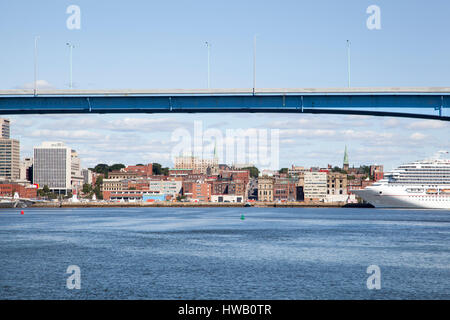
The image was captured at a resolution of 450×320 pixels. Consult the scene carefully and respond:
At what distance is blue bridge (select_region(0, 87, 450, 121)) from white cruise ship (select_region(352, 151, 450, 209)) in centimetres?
9175

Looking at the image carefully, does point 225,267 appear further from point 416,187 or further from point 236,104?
point 416,187

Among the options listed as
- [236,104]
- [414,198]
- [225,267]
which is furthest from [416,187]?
[225,267]

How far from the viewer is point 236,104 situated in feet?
186

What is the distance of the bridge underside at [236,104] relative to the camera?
5425cm

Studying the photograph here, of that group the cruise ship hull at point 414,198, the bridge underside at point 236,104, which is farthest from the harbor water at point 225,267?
the cruise ship hull at point 414,198

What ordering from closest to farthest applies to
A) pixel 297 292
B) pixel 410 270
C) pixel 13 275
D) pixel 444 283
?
pixel 297 292 → pixel 444 283 → pixel 13 275 → pixel 410 270

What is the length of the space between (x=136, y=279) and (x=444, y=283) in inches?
607

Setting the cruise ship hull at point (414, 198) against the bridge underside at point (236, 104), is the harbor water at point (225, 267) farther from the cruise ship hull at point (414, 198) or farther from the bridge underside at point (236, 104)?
the cruise ship hull at point (414, 198)

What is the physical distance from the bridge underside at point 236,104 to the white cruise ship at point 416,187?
91799 mm

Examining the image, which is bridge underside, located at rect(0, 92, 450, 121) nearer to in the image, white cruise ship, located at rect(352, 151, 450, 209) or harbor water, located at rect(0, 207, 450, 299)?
harbor water, located at rect(0, 207, 450, 299)

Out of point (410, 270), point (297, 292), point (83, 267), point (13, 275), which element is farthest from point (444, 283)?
point (13, 275)

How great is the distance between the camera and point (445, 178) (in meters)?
145

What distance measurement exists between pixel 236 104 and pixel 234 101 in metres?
0.32
